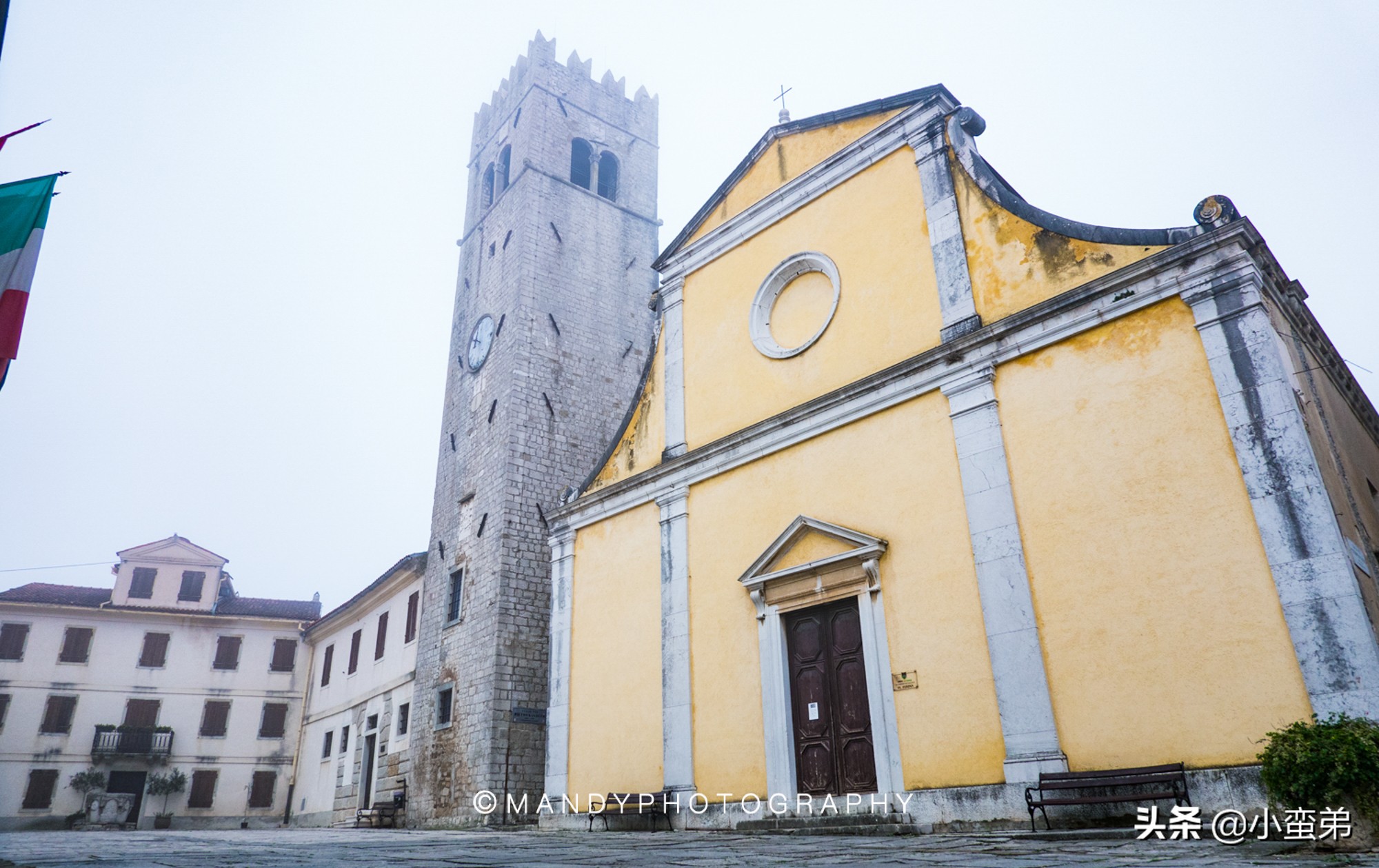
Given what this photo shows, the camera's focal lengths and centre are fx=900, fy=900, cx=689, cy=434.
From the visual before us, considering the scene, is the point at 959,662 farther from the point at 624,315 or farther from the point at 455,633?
the point at 624,315

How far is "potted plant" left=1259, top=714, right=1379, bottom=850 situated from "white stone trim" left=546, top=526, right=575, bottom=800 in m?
9.34

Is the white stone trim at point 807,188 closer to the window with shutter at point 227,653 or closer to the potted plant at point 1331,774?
the potted plant at point 1331,774

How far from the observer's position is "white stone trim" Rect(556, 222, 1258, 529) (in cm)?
823

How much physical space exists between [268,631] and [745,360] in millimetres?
24957

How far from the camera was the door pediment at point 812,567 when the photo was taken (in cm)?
1003

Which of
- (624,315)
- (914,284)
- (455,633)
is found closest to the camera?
(914,284)

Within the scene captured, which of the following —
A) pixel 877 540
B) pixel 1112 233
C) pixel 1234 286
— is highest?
pixel 1112 233

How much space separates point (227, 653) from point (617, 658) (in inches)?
912

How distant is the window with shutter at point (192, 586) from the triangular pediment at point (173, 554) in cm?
42

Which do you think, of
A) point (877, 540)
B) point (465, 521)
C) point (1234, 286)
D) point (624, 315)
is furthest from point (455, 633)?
point (1234, 286)

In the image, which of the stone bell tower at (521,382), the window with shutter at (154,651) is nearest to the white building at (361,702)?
the stone bell tower at (521,382)

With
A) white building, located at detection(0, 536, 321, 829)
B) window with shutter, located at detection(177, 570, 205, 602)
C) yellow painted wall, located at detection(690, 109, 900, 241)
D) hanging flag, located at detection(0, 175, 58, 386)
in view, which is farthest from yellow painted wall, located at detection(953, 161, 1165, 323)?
window with shutter, located at detection(177, 570, 205, 602)

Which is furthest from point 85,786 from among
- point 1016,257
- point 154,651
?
point 1016,257

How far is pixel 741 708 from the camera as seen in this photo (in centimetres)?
1085
